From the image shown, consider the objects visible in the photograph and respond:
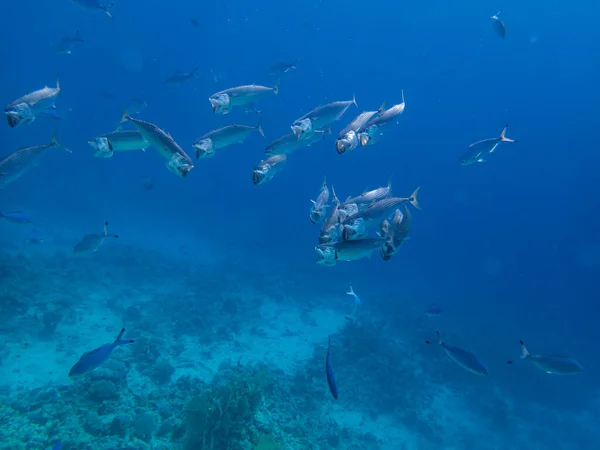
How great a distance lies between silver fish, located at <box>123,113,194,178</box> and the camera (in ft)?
11.8

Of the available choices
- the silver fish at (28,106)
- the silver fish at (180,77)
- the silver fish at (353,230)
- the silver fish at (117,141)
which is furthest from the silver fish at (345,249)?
the silver fish at (180,77)

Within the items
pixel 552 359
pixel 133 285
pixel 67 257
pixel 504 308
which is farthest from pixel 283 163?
pixel 504 308

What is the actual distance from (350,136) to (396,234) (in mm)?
1474

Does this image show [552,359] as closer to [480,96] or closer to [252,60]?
[480,96]

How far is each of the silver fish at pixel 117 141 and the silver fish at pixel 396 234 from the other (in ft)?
12.2

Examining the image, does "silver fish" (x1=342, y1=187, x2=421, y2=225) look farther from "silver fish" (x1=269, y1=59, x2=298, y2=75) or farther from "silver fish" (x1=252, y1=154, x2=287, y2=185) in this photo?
Answer: "silver fish" (x1=269, y1=59, x2=298, y2=75)

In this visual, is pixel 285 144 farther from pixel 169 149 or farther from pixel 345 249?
pixel 345 249

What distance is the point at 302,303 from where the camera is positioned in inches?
721

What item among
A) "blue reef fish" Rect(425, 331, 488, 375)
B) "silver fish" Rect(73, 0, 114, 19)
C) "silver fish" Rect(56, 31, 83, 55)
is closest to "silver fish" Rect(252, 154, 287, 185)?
"blue reef fish" Rect(425, 331, 488, 375)

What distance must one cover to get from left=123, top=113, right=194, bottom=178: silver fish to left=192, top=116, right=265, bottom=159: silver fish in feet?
2.04

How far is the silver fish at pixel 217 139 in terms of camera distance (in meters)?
4.41

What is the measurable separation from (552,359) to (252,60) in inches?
3353

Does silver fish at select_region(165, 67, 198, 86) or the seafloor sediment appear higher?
silver fish at select_region(165, 67, 198, 86)

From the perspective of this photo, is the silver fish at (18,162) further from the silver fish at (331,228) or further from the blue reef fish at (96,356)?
the silver fish at (331,228)
